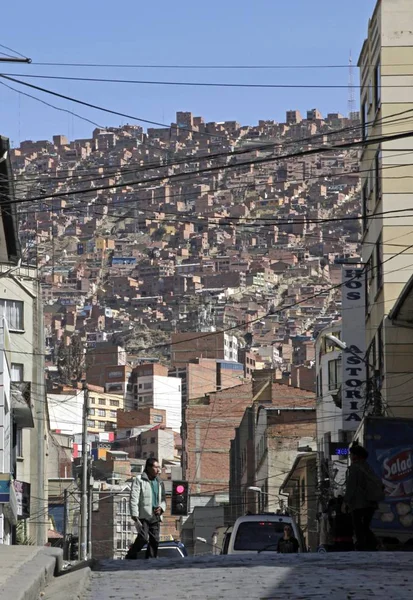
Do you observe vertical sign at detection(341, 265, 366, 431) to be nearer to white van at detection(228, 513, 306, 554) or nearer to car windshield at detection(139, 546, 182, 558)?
car windshield at detection(139, 546, 182, 558)

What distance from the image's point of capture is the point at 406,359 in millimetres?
44594

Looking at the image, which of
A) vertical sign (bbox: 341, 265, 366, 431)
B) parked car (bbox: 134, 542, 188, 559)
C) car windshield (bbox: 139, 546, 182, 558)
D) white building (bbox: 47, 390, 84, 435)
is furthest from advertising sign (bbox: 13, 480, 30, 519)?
white building (bbox: 47, 390, 84, 435)

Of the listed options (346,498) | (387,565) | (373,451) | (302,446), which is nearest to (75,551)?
(302,446)

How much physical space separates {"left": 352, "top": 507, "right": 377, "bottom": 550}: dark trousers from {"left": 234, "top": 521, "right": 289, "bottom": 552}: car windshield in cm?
712

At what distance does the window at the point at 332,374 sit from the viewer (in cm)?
8342

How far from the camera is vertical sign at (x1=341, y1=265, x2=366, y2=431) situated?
48.1 meters

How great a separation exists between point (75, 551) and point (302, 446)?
931 inches

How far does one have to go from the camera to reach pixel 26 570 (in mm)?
14000

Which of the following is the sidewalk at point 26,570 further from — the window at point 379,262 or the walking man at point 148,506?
the window at point 379,262

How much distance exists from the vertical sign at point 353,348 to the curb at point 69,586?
32760mm

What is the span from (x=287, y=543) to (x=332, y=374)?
192 ft

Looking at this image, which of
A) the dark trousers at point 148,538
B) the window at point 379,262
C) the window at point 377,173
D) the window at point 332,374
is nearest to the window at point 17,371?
the window at point 332,374

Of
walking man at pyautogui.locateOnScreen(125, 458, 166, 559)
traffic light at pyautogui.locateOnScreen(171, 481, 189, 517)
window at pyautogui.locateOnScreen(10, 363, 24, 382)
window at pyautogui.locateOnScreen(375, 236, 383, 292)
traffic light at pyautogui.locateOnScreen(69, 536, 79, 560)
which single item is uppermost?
window at pyautogui.locateOnScreen(375, 236, 383, 292)

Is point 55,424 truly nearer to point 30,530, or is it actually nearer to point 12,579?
point 30,530
